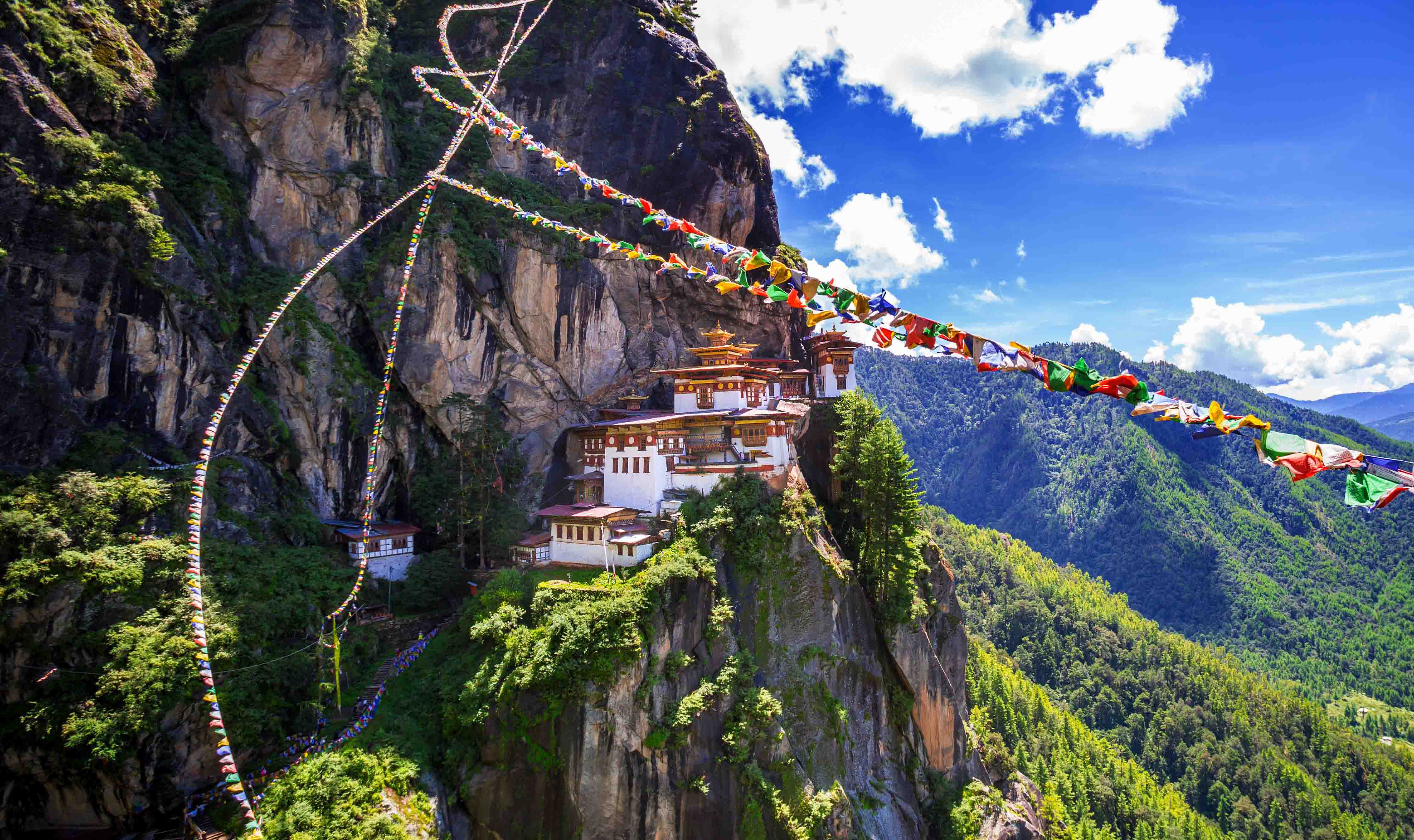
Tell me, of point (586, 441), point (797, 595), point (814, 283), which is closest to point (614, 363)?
point (586, 441)

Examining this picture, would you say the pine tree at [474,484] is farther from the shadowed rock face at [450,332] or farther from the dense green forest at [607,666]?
the dense green forest at [607,666]

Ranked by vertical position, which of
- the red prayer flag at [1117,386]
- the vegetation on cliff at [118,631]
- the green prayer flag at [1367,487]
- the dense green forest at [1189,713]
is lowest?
the dense green forest at [1189,713]

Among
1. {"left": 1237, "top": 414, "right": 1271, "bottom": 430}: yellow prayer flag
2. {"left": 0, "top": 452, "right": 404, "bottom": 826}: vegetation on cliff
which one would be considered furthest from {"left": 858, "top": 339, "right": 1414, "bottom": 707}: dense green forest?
{"left": 0, "top": 452, "right": 404, "bottom": 826}: vegetation on cliff

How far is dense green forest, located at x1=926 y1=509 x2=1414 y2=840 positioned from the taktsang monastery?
5152 cm

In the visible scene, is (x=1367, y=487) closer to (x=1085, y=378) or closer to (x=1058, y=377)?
(x=1085, y=378)

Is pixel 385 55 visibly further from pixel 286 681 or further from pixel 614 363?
pixel 286 681

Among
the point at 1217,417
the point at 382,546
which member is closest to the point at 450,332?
the point at 382,546

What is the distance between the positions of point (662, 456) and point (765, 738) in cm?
1431

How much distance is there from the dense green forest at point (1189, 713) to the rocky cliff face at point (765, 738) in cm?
4127

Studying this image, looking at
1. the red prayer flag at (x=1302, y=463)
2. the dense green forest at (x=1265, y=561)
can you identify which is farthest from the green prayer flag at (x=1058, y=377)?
the dense green forest at (x=1265, y=561)

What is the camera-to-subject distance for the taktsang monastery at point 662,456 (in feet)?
107

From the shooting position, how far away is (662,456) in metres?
35.2

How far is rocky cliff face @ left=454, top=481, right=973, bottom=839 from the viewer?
24438mm

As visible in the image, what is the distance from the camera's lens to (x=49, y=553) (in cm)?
2223
